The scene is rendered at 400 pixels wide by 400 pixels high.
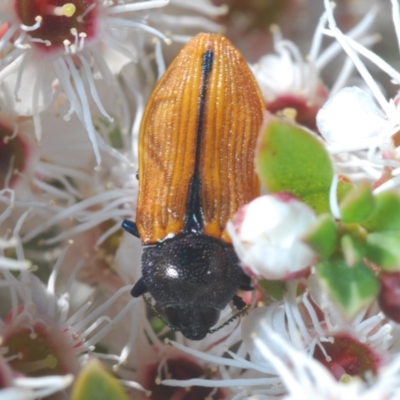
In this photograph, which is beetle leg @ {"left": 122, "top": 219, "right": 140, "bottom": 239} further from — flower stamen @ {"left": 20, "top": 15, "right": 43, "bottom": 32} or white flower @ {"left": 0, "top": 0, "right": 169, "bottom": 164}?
flower stamen @ {"left": 20, "top": 15, "right": 43, "bottom": 32}

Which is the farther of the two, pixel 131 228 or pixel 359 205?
pixel 131 228

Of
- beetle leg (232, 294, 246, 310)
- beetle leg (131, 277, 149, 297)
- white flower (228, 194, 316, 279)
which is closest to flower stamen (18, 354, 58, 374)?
beetle leg (131, 277, 149, 297)

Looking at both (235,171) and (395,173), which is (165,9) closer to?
(235,171)

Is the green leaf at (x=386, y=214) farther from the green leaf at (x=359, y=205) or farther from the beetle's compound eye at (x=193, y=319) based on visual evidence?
the beetle's compound eye at (x=193, y=319)

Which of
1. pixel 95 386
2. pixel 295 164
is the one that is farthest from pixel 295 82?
pixel 95 386

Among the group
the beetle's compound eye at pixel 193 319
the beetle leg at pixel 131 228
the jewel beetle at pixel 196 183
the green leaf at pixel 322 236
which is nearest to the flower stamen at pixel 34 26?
the jewel beetle at pixel 196 183

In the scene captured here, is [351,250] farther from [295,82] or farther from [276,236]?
[295,82]
